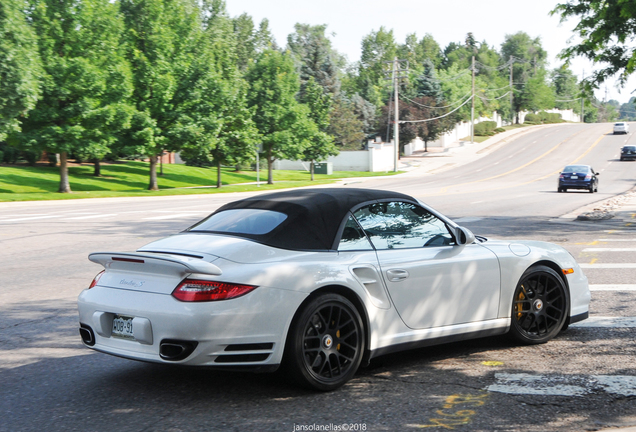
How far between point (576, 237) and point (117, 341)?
12.3 m

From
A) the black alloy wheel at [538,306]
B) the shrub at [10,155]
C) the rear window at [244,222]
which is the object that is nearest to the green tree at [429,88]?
the shrub at [10,155]

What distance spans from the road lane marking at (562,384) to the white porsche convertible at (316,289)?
678 mm

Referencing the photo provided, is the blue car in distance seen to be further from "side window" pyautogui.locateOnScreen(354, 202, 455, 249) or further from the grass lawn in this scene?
"side window" pyautogui.locateOnScreen(354, 202, 455, 249)

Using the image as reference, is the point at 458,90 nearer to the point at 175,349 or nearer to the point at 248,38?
the point at 248,38

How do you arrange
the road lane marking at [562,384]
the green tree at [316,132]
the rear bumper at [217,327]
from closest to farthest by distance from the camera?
the rear bumper at [217,327] < the road lane marking at [562,384] < the green tree at [316,132]

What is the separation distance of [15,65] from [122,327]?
30.8m

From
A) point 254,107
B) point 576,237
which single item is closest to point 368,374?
point 576,237

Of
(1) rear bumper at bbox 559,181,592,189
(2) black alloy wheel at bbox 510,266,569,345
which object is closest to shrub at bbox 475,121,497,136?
(1) rear bumper at bbox 559,181,592,189

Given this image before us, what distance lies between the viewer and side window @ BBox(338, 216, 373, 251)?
5.19 m

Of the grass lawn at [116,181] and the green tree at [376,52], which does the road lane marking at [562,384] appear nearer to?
the grass lawn at [116,181]

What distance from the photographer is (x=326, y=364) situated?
15.8ft

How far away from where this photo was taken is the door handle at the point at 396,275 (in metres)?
5.20

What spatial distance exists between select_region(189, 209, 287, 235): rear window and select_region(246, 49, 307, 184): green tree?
45.9 m

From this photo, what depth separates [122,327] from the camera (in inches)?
186
